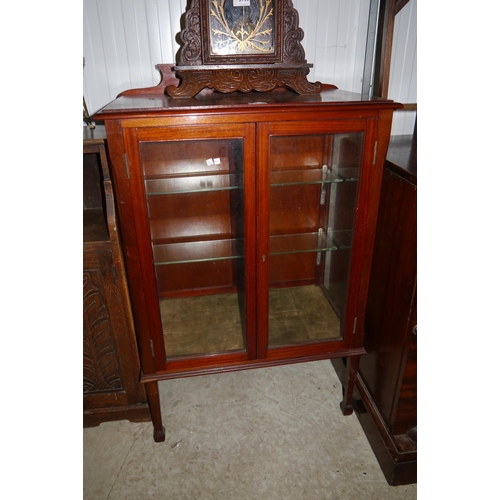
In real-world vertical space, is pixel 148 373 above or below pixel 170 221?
below

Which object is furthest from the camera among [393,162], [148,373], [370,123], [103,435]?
[103,435]

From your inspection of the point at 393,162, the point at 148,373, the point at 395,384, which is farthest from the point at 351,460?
the point at 393,162

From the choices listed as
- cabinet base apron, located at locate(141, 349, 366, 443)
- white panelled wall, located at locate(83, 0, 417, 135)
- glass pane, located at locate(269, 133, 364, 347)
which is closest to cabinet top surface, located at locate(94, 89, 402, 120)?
glass pane, located at locate(269, 133, 364, 347)

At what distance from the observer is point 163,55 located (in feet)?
4.99

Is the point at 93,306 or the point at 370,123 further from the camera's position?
the point at 93,306

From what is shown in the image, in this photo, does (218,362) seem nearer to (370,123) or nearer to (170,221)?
(170,221)

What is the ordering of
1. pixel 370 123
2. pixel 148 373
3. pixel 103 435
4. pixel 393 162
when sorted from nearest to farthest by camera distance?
1. pixel 370 123
2. pixel 393 162
3. pixel 148 373
4. pixel 103 435

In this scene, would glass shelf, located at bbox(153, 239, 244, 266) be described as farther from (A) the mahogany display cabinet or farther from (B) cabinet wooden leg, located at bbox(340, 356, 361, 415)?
(B) cabinet wooden leg, located at bbox(340, 356, 361, 415)

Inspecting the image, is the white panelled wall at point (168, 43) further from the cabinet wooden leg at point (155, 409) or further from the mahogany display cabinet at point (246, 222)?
the cabinet wooden leg at point (155, 409)

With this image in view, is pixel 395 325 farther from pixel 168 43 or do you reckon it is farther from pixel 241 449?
pixel 168 43

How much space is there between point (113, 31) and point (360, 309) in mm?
1487

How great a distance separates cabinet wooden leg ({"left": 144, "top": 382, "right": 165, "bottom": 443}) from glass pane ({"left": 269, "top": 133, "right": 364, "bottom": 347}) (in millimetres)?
519

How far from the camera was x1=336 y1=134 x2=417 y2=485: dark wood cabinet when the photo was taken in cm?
128

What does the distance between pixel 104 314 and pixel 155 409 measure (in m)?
0.46
